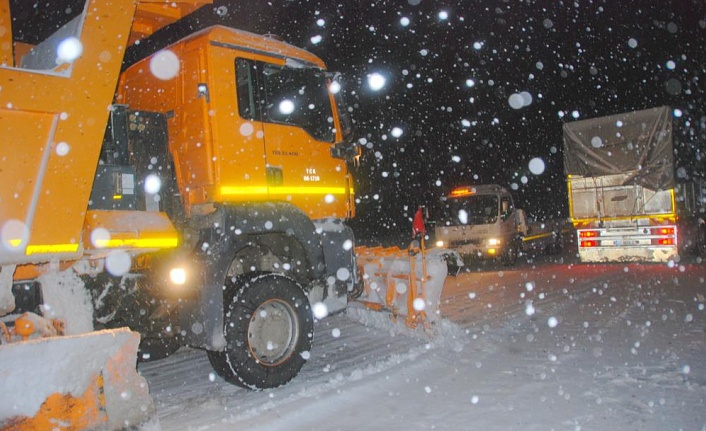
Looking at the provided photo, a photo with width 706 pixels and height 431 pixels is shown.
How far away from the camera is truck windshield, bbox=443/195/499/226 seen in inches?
592

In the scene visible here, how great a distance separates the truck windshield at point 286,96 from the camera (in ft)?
16.7

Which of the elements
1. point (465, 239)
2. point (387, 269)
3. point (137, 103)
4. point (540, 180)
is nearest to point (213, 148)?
point (137, 103)

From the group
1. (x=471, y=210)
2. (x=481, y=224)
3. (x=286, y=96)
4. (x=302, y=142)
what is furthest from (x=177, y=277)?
(x=471, y=210)

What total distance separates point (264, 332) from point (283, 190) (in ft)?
4.48

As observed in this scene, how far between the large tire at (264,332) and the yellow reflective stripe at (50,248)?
1532 mm

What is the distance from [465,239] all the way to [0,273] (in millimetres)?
13009

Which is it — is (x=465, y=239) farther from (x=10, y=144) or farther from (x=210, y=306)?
(x=10, y=144)

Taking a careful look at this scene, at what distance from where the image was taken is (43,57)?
3.50 meters

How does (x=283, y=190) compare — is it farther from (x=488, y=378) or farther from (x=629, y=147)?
(x=629, y=147)

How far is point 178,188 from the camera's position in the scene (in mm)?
4902

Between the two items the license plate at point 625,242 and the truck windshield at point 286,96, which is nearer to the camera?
the truck windshield at point 286,96

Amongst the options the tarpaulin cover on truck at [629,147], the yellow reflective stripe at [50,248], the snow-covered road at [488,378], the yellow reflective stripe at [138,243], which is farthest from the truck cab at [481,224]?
the yellow reflective stripe at [50,248]

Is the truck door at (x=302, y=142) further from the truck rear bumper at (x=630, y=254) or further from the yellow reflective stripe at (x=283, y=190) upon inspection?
the truck rear bumper at (x=630, y=254)

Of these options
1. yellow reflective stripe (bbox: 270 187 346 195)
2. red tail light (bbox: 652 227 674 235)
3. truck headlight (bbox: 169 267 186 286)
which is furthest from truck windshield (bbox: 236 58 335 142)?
red tail light (bbox: 652 227 674 235)
